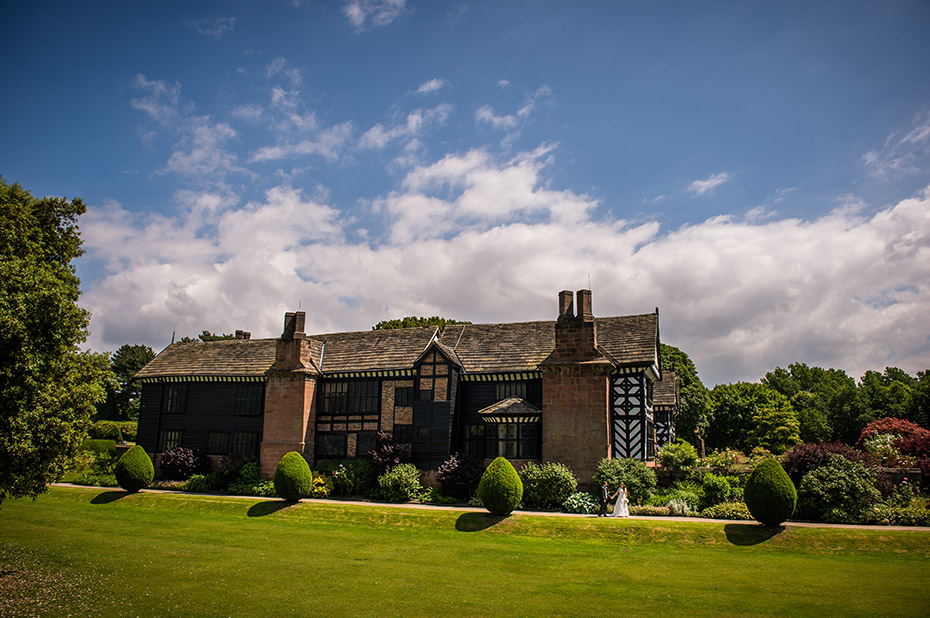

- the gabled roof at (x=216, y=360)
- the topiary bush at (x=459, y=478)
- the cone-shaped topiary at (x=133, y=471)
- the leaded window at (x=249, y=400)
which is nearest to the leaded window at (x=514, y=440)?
the topiary bush at (x=459, y=478)

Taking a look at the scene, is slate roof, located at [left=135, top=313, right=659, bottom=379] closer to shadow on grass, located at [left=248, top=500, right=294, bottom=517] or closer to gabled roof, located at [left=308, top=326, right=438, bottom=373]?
gabled roof, located at [left=308, top=326, right=438, bottom=373]


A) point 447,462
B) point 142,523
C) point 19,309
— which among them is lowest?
point 142,523

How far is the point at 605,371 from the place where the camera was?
26266mm

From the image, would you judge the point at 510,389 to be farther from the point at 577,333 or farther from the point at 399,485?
the point at 399,485

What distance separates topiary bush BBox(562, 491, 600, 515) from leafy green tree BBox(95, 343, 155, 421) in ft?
174

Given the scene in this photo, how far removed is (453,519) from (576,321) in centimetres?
1061

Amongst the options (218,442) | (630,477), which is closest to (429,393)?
(630,477)

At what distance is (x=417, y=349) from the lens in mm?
31844

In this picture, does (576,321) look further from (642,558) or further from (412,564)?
(412,564)

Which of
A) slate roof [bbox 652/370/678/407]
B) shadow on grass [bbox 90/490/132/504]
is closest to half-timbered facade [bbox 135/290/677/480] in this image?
slate roof [bbox 652/370/678/407]

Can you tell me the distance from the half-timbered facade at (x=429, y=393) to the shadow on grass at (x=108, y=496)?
629 cm

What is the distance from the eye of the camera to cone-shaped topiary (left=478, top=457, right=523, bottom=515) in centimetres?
2103

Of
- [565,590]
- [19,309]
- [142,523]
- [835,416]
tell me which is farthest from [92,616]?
[835,416]

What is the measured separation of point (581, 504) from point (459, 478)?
587cm
